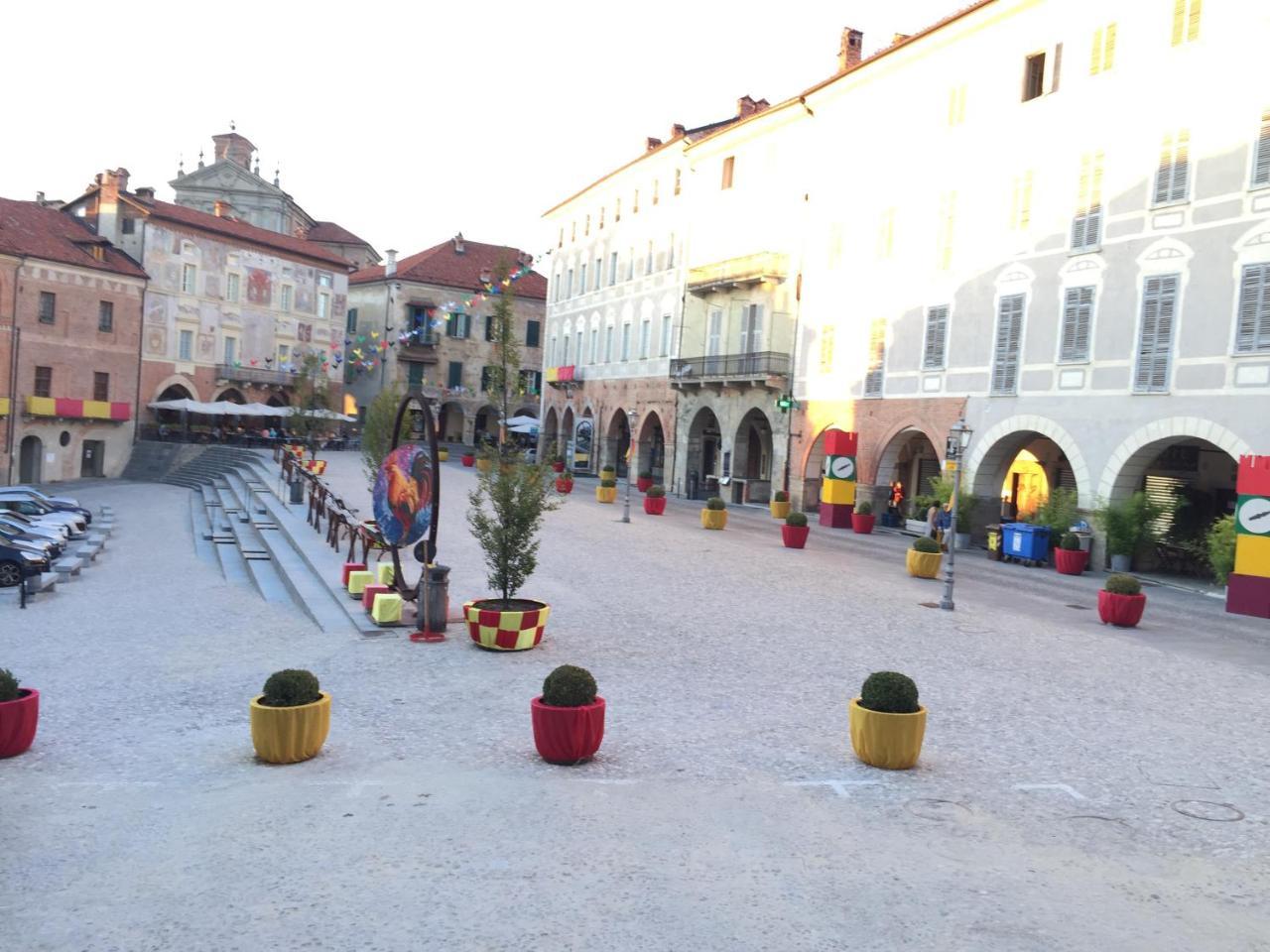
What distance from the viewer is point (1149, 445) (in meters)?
23.0

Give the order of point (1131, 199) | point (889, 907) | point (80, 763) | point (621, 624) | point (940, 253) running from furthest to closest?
point (940, 253), point (1131, 199), point (621, 624), point (80, 763), point (889, 907)

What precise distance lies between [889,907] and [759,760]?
2919 millimetres

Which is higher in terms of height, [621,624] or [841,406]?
[841,406]

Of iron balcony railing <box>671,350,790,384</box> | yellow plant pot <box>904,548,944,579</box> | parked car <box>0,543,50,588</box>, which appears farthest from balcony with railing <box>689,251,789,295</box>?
parked car <box>0,543,50,588</box>

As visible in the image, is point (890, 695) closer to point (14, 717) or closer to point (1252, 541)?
point (14, 717)

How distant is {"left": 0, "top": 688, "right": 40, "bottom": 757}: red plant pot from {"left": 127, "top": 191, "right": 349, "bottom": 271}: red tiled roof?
48200 mm

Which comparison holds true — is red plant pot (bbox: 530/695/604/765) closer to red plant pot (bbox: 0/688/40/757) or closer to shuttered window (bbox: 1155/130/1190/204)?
red plant pot (bbox: 0/688/40/757)

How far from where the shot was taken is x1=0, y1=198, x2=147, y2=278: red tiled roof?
1789 inches

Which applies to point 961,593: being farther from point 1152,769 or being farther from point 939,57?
point 939,57

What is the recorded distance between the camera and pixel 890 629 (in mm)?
15500

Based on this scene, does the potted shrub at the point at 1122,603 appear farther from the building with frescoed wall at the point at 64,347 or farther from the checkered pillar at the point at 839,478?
the building with frescoed wall at the point at 64,347

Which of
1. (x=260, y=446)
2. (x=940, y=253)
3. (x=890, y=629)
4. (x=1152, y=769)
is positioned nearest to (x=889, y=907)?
(x=1152, y=769)

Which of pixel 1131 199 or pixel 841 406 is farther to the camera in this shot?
pixel 841 406

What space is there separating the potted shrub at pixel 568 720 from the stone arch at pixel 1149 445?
17416 mm
